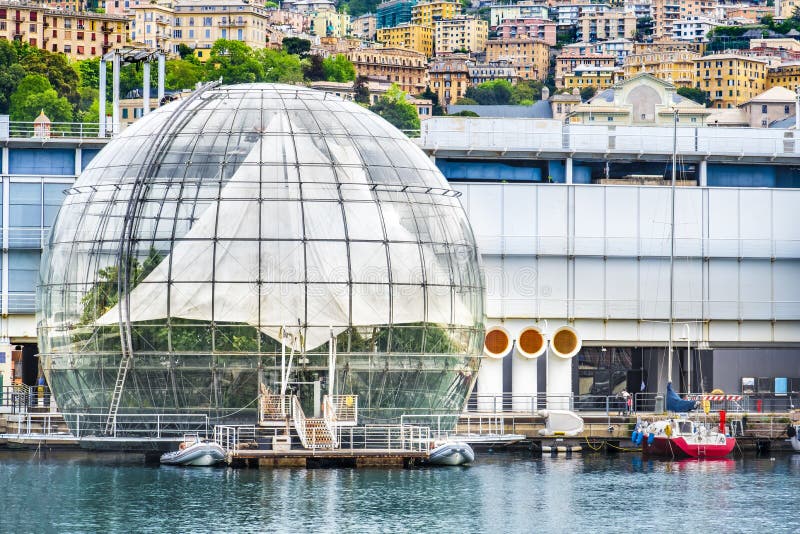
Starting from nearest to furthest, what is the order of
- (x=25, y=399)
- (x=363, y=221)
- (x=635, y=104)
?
1. (x=363, y=221)
2. (x=25, y=399)
3. (x=635, y=104)

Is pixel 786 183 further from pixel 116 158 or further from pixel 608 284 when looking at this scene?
pixel 116 158

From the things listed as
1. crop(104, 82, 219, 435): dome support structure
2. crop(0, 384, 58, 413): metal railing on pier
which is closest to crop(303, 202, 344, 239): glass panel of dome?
crop(104, 82, 219, 435): dome support structure

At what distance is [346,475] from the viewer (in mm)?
51938

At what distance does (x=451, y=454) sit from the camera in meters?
54.9

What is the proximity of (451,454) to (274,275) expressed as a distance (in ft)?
24.2

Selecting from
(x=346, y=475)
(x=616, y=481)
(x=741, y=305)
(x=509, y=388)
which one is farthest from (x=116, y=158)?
(x=741, y=305)

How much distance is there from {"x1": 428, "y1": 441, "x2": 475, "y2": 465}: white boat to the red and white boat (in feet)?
29.0

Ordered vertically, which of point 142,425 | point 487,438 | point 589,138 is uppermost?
point 589,138

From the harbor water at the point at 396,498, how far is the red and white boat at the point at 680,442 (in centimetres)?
332

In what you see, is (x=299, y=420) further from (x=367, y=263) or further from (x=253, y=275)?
(x=367, y=263)

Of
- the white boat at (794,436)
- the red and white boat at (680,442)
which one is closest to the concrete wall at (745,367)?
→ the white boat at (794,436)

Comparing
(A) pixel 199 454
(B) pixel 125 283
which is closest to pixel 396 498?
(A) pixel 199 454

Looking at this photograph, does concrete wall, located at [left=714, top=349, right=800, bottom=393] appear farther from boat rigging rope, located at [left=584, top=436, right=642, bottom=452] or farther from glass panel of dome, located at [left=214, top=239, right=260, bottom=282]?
glass panel of dome, located at [left=214, top=239, right=260, bottom=282]

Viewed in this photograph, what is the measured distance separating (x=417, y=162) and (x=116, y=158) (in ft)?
30.7
